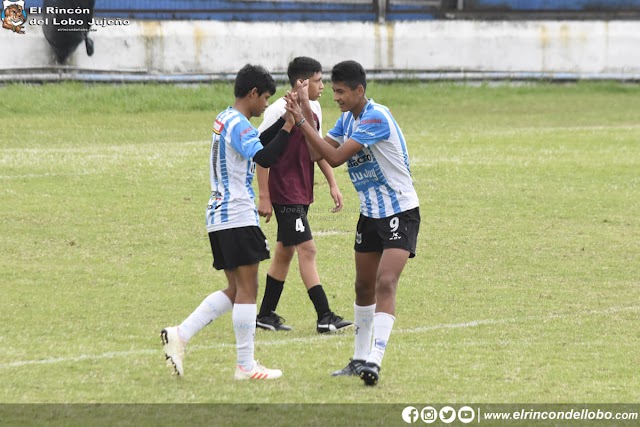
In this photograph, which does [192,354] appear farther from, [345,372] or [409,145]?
[409,145]

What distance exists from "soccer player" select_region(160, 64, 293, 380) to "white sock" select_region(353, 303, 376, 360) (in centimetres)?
60

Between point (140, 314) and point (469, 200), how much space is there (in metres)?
7.33

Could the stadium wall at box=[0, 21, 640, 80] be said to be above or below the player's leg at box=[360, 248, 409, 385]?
above

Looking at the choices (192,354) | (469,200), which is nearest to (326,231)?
(469,200)

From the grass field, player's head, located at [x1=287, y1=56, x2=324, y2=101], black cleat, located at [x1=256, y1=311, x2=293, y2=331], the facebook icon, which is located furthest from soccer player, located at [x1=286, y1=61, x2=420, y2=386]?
black cleat, located at [x1=256, y1=311, x2=293, y2=331]

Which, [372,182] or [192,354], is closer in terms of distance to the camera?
[372,182]

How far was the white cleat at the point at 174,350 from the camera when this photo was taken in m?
8.08

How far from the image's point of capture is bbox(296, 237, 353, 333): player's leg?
32.6 feet

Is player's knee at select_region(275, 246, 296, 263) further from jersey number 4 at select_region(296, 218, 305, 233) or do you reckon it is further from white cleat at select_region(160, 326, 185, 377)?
white cleat at select_region(160, 326, 185, 377)

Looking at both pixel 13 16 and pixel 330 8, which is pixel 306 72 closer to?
pixel 13 16

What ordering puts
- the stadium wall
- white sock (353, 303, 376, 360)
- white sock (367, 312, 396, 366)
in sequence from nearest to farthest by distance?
white sock (367, 312, 396, 366) → white sock (353, 303, 376, 360) → the stadium wall

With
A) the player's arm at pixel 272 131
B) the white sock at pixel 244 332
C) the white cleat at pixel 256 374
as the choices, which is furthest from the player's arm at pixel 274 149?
the white cleat at pixel 256 374

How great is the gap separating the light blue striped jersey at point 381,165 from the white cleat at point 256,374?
1.27 m

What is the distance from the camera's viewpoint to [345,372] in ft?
27.0
